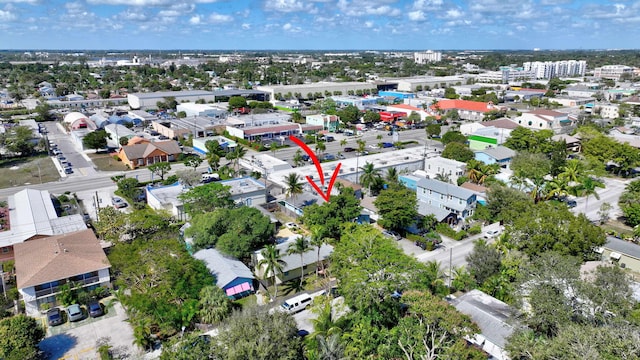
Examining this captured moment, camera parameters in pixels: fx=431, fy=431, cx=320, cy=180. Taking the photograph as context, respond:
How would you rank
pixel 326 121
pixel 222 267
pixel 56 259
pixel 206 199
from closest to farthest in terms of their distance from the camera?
1. pixel 56 259
2. pixel 222 267
3. pixel 206 199
4. pixel 326 121

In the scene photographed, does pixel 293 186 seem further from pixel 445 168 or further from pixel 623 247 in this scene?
pixel 623 247

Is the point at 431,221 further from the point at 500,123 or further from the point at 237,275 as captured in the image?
the point at 500,123

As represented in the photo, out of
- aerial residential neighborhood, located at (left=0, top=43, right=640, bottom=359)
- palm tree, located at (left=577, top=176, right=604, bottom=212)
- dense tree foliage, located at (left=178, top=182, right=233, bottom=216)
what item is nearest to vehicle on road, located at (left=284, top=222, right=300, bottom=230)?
aerial residential neighborhood, located at (left=0, top=43, right=640, bottom=359)

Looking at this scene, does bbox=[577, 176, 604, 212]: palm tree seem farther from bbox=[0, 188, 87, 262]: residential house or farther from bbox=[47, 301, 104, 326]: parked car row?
bbox=[0, 188, 87, 262]: residential house

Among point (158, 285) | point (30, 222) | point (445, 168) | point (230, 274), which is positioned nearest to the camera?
point (158, 285)

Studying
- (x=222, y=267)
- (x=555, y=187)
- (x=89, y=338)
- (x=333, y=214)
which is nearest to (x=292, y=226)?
(x=333, y=214)

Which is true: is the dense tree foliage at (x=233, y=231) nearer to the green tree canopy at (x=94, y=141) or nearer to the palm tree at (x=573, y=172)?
the palm tree at (x=573, y=172)

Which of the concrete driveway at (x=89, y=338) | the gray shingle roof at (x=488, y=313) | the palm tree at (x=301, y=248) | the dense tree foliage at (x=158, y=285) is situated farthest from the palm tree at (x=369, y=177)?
the concrete driveway at (x=89, y=338)
